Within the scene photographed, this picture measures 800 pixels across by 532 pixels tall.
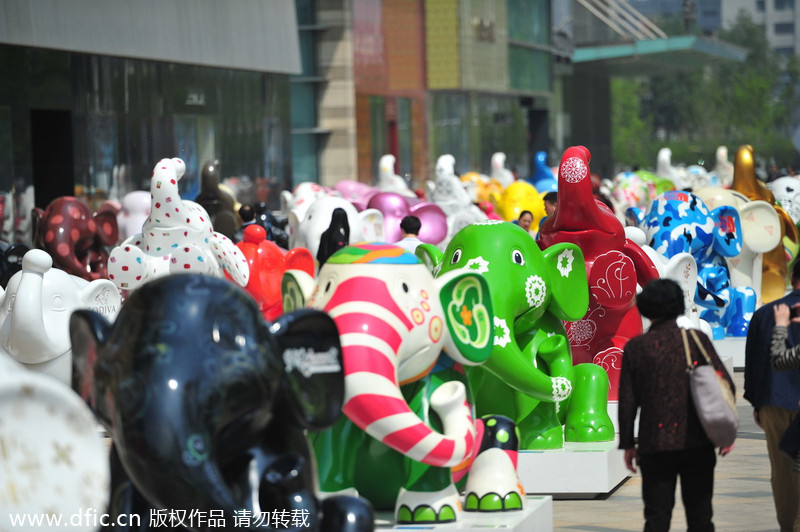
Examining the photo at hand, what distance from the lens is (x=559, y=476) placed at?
7742 mm

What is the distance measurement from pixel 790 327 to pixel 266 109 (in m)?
20.5

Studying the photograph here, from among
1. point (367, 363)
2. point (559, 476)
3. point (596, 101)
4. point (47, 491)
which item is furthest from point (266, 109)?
point (596, 101)

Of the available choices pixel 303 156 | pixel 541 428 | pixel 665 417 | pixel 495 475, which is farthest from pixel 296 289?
pixel 303 156

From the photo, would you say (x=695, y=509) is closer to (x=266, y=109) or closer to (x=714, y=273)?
(x=714, y=273)

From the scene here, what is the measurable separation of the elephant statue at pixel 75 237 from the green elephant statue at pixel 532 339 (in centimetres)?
505

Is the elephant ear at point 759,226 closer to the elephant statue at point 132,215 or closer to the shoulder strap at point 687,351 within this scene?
the elephant statue at point 132,215

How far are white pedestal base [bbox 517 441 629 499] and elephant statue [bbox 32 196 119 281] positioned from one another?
5619 mm

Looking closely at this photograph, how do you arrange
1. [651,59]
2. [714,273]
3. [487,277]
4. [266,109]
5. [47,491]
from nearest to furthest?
[47,491]
[487,277]
[714,273]
[266,109]
[651,59]

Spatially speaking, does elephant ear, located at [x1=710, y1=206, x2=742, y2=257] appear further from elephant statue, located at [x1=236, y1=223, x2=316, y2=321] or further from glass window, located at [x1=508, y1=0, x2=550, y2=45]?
glass window, located at [x1=508, y1=0, x2=550, y2=45]

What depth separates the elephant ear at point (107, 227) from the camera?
41.8 feet

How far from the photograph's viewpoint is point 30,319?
27.2ft

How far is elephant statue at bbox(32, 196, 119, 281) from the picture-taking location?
479 inches

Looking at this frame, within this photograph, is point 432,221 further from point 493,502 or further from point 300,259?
point 493,502

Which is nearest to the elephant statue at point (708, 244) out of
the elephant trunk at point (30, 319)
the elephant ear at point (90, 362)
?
the elephant trunk at point (30, 319)
